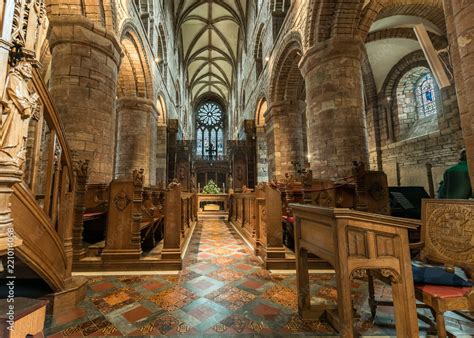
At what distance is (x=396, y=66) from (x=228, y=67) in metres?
14.9

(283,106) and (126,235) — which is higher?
(283,106)

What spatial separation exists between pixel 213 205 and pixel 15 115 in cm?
1068

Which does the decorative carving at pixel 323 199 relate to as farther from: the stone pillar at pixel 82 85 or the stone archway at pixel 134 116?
the stone archway at pixel 134 116

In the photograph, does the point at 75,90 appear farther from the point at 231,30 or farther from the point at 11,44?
the point at 231,30

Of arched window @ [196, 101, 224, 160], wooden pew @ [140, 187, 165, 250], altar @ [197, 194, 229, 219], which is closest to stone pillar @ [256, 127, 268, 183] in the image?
altar @ [197, 194, 229, 219]

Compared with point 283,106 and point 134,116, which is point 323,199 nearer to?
point 283,106

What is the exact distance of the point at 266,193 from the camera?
10.7ft

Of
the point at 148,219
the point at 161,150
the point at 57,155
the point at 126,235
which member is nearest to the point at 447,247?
the point at 57,155

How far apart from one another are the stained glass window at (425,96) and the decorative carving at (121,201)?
1140 centimetres

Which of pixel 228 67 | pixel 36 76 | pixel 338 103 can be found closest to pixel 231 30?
pixel 228 67

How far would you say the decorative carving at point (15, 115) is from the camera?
1.12 metres

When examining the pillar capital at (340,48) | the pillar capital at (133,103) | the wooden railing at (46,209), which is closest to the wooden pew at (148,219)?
the wooden railing at (46,209)

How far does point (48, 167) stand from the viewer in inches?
67.3

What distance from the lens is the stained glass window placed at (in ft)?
30.6
